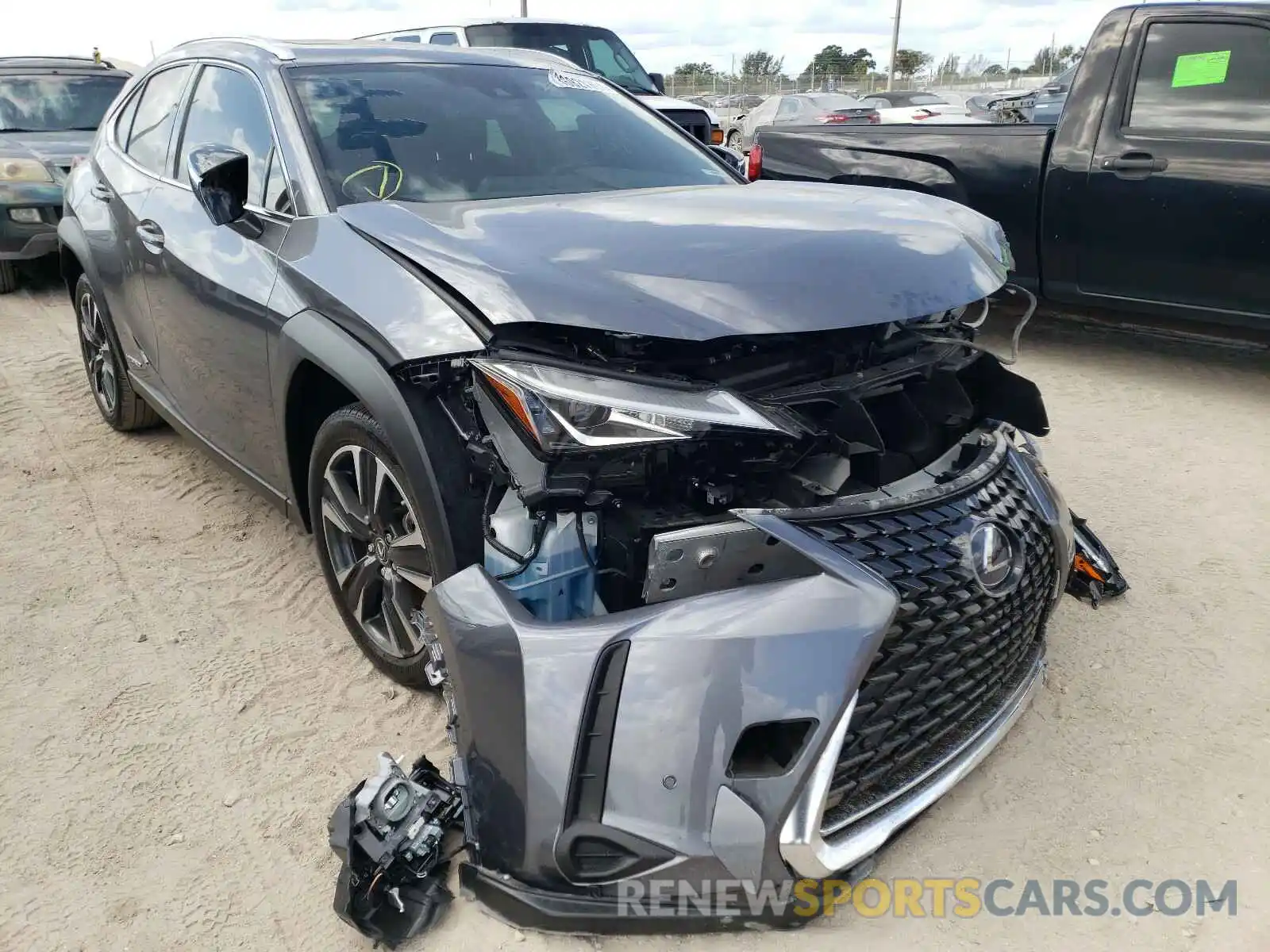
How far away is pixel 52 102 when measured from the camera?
835 centimetres

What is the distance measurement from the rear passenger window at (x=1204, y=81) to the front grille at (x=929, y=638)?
3750mm

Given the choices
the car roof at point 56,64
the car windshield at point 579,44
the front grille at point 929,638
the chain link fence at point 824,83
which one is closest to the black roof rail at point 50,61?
the car roof at point 56,64

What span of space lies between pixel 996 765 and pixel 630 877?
1117 millimetres

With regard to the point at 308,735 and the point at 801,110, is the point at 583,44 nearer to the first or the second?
the point at 308,735

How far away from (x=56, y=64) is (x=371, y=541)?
336 inches

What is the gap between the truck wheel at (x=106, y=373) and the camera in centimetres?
441

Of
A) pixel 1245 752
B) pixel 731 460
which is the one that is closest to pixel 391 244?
pixel 731 460

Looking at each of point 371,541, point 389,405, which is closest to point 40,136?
point 371,541

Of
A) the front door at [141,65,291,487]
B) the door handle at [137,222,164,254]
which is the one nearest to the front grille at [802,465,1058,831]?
the front door at [141,65,291,487]

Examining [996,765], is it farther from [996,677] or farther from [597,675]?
[597,675]

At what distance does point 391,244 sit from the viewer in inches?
86.7

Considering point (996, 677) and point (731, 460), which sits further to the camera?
point (996, 677)

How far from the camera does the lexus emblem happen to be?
1.91 metres

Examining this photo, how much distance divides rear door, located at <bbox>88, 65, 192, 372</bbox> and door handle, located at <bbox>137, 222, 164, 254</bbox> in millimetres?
37
